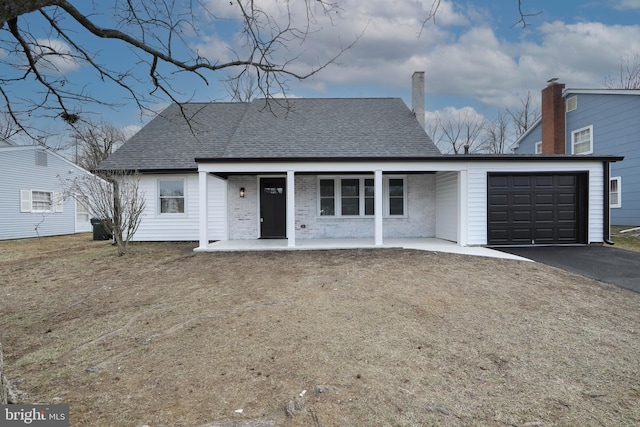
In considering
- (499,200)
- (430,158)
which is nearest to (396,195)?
(430,158)

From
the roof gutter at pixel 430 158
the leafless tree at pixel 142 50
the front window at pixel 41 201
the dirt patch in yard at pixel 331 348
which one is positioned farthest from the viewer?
the front window at pixel 41 201

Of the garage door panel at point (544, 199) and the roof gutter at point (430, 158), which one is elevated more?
the roof gutter at point (430, 158)

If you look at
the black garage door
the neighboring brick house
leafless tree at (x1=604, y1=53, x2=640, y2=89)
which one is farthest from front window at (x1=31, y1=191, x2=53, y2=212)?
leafless tree at (x1=604, y1=53, x2=640, y2=89)

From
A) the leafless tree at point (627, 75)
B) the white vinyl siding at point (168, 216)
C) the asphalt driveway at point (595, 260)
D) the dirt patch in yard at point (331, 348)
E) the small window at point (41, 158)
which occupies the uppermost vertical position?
the leafless tree at point (627, 75)

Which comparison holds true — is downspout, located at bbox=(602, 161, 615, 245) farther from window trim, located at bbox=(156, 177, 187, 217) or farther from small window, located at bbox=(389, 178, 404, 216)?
window trim, located at bbox=(156, 177, 187, 217)

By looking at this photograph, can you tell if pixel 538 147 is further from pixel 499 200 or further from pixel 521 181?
pixel 499 200

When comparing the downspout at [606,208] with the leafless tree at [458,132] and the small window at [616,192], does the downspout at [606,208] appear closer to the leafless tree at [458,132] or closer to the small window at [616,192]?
the small window at [616,192]

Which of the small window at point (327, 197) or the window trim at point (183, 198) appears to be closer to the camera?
the small window at point (327, 197)

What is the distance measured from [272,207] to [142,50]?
8.99 m

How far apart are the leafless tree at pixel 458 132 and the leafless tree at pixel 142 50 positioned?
29.6 m

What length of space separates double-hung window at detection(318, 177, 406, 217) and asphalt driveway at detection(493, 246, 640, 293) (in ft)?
14.6

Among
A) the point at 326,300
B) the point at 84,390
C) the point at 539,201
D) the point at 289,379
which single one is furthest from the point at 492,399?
the point at 539,201

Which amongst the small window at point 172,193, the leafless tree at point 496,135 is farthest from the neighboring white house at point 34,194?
the leafless tree at point 496,135

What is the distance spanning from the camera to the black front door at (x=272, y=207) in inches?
502
